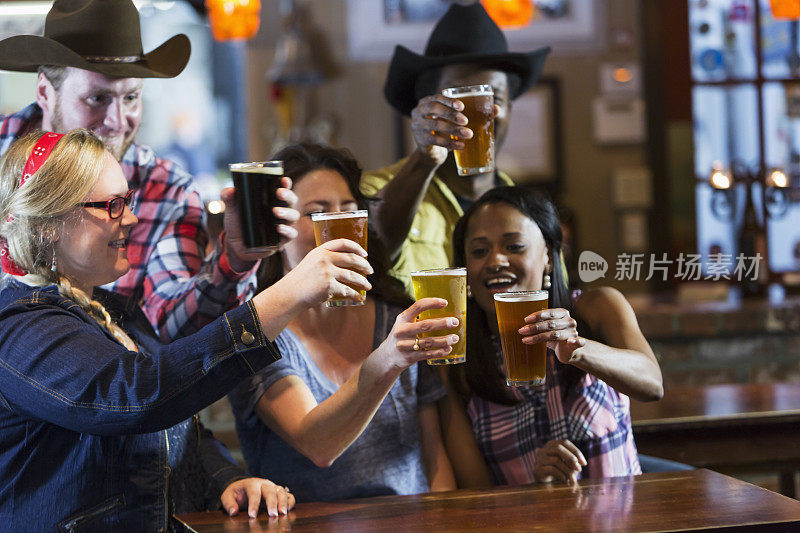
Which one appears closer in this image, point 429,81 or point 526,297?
point 526,297

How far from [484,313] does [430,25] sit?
3924 mm

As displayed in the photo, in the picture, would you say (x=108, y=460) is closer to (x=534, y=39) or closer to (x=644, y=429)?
(x=644, y=429)

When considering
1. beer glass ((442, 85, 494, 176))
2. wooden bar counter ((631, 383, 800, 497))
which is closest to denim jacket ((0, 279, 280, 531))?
beer glass ((442, 85, 494, 176))

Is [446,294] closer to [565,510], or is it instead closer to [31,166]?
[565,510]

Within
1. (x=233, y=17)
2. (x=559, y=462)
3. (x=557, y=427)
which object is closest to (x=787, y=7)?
(x=557, y=427)

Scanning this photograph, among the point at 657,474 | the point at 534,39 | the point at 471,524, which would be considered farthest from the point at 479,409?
the point at 534,39

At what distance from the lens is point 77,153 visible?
1728 mm

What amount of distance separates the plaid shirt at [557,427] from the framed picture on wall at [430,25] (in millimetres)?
3983

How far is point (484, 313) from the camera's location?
2.20 meters

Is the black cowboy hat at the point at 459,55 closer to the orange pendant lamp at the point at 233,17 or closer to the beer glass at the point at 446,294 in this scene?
the beer glass at the point at 446,294

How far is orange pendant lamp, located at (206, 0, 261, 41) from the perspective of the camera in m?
5.23

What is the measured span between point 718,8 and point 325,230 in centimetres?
478

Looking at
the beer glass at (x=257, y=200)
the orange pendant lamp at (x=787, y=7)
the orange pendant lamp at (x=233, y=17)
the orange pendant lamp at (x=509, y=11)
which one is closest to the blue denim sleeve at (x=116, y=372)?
the beer glass at (x=257, y=200)

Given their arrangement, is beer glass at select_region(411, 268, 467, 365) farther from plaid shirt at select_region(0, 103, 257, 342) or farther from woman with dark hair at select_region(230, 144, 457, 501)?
plaid shirt at select_region(0, 103, 257, 342)
